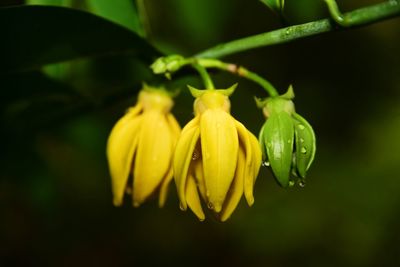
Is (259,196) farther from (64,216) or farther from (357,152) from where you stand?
(64,216)

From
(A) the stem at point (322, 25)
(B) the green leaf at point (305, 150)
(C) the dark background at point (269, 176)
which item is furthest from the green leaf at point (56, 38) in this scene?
(C) the dark background at point (269, 176)

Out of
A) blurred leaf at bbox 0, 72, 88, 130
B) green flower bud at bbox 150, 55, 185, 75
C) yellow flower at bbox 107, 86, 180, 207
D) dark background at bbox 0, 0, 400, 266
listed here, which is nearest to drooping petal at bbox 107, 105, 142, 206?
yellow flower at bbox 107, 86, 180, 207

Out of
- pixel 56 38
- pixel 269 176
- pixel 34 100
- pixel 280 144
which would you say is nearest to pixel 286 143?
pixel 280 144

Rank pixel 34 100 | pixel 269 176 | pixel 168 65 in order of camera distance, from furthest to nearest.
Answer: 1. pixel 269 176
2. pixel 34 100
3. pixel 168 65

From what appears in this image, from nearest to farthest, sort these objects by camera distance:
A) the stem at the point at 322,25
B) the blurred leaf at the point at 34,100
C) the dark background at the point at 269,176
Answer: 1. the stem at the point at 322,25
2. the blurred leaf at the point at 34,100
3. the dark background at the point at 269,176

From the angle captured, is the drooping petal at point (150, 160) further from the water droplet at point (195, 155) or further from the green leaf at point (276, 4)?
the green leaf at point (276, 4)

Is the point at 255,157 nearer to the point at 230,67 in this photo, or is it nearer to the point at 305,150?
the point at 305,150

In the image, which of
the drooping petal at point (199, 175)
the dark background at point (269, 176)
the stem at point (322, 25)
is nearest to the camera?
the stem at point (322, 25)
